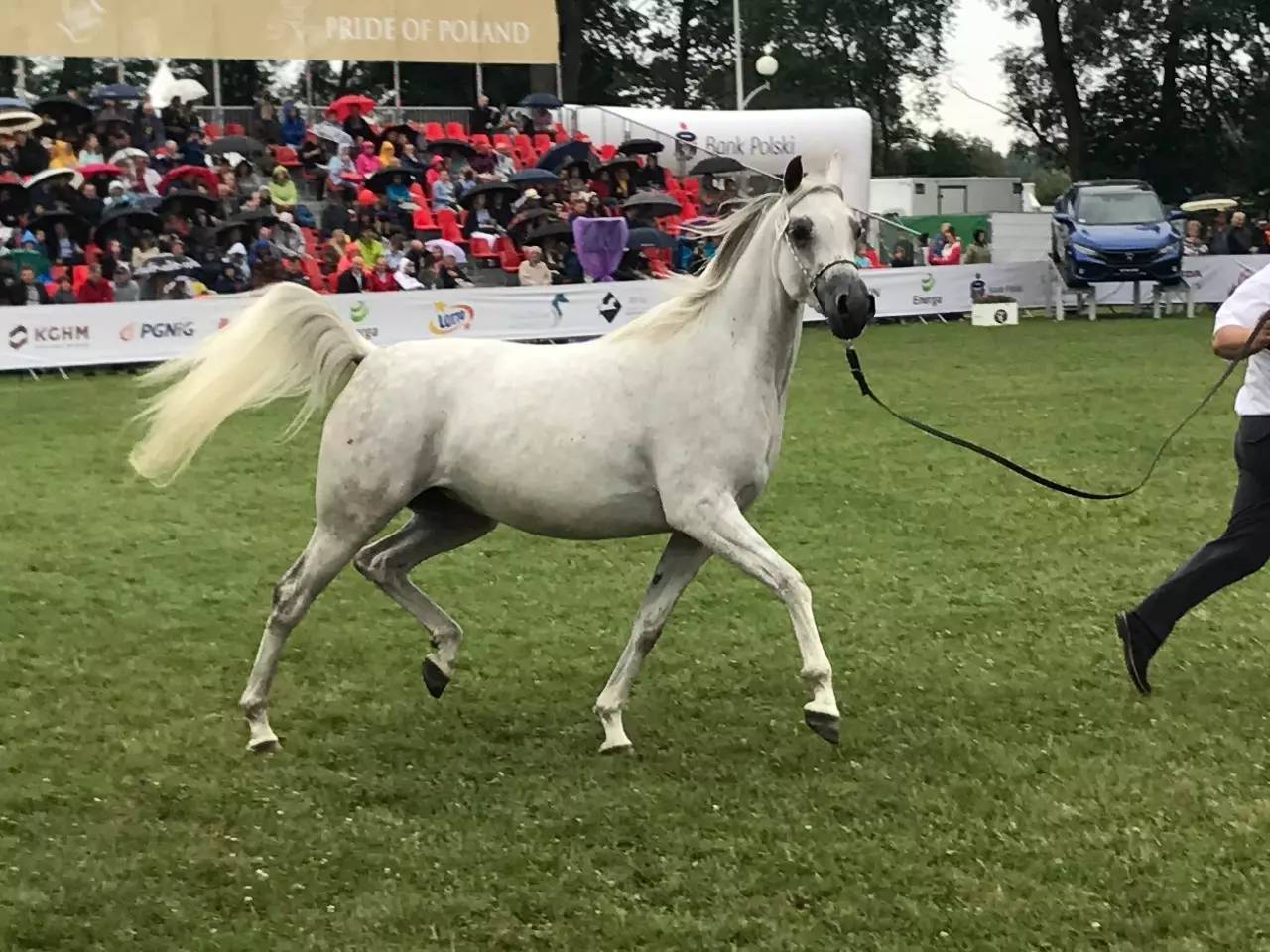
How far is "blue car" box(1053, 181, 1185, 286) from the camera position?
1020 inches

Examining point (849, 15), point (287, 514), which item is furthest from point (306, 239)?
point (849, 15)

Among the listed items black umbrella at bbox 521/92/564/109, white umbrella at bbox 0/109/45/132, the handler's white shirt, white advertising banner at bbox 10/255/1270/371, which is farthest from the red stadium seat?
the handler's white shirt

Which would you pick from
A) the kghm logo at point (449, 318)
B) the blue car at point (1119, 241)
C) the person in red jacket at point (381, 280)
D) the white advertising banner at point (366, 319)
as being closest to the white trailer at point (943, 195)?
the blue car at point (1119, 241)

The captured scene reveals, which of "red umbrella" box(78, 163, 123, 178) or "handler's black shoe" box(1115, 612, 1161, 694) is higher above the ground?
"red umbrella" box(78, 163, 123, 178)

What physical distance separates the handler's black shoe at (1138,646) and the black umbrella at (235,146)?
21.4m

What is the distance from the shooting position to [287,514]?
10.4m

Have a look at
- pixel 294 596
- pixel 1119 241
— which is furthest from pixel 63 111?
pixel 294 596

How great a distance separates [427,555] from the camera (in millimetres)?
6383

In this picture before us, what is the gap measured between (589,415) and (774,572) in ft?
3.21

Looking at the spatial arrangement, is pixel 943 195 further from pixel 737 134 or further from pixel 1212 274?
pixel 1212 274

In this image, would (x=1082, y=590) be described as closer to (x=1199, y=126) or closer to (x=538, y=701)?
(x=538, y=701)

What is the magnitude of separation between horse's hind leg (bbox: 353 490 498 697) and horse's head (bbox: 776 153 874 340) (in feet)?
5.94

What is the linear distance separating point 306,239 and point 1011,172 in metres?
72.0

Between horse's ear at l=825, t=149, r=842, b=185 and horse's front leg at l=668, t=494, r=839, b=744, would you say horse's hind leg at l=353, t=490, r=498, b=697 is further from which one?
Answer: horse's ear at l=825, t=149, r=842, b=185
